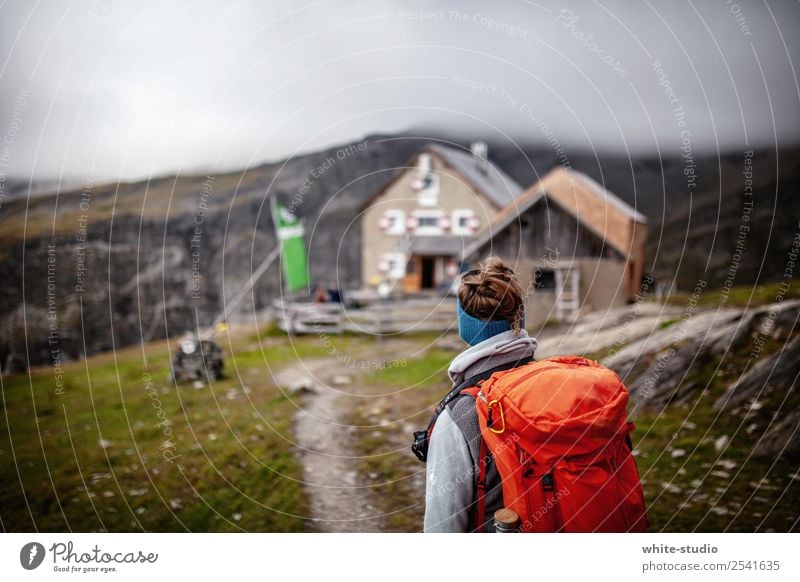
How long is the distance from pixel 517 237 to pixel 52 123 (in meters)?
5.65

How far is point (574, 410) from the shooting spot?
1.39 meters

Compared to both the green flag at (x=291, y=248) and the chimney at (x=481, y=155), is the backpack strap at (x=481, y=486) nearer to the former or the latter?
the green flag at (x=291, y=248)

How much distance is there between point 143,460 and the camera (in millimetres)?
3318

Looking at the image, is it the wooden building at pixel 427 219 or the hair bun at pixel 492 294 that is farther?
the wooden building at pixel 427 219

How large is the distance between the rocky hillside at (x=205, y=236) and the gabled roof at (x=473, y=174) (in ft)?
1.84

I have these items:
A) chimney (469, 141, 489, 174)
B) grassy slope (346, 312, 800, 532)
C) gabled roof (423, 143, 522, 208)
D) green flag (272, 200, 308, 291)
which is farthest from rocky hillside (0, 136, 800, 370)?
chimney (469, 141, 489, 174)

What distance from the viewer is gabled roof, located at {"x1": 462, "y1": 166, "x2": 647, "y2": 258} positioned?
742 centimetres

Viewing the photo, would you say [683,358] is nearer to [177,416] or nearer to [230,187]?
[177,416]

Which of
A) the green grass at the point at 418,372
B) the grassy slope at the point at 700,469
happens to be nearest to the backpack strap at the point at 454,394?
the grassy slope at the point at 700,469

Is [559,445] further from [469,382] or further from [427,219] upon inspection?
[427,219]

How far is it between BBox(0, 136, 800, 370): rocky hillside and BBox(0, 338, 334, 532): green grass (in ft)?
1.99

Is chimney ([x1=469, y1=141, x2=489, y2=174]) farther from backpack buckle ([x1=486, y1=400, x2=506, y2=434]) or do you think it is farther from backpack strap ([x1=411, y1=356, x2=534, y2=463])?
backpack buckle ([x1=486, y1=400, x2=506, y2=434])

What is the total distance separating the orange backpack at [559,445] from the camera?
1.40 meters

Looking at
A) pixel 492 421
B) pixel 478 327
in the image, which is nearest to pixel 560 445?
pixel 492 421
